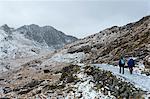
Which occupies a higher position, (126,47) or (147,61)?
(126,47)

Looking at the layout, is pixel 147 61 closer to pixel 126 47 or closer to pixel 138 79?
pixel 138 79

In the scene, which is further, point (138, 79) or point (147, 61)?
point (147, 61)

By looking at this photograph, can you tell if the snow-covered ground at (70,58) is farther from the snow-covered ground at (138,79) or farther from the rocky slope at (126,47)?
the snow-covered ground at (138,79)

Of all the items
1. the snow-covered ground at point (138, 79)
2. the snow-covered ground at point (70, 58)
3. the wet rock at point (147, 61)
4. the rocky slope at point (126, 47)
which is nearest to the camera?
the snow-covered ground at point (138, 79)

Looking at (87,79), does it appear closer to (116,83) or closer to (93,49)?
(116,83)

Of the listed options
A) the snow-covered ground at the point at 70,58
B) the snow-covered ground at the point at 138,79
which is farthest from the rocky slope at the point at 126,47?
the snow-covered ground at the point at 138,79

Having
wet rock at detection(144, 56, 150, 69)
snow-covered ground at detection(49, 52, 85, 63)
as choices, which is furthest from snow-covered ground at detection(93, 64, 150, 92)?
snow-covered ground at detection(49, 52, 85, 63)

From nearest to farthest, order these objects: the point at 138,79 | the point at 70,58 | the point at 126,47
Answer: the point at 138,79 → the point at 126,47 → the point at 70,58

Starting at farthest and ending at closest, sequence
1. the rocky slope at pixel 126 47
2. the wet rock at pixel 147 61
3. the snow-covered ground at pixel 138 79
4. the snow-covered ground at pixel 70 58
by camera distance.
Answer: the snow-covered ground at pixel 70 58
the rocky slope at pixel 126 47
the wet rock at pixel 147 61
the snow-covered ground at pixel 138 79

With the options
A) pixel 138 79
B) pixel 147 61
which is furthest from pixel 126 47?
pixel 138 79

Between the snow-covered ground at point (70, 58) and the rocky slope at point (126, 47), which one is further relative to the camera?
the snow-covered ground at point (70, 58)

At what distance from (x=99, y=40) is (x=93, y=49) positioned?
1323 cm

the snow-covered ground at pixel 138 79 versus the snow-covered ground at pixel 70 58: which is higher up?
the snow-covered ground at pixel 70 58

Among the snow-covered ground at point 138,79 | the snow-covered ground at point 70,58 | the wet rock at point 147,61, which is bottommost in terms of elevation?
the snow-covered ground at point 138,79
